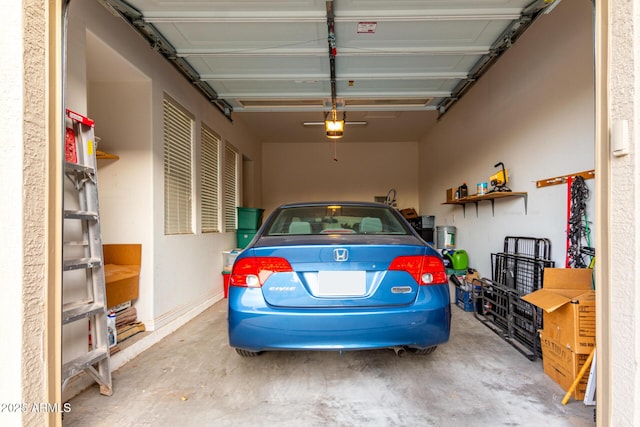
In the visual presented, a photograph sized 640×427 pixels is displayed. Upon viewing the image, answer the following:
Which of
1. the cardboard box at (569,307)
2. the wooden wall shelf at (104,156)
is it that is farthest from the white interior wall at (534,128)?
the wooden wall shelf at (104,156)

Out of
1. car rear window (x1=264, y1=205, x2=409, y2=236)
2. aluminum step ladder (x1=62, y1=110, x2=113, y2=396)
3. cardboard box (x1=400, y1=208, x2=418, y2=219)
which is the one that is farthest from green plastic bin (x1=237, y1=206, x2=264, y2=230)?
cardboard box (x1=400, y1=208, x2=418, y2=219)

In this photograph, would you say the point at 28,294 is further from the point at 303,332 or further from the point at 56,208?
the point at 303,332

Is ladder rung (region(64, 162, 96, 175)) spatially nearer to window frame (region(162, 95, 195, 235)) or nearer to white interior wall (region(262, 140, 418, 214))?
window frame (region(162, 95, 195, 235))

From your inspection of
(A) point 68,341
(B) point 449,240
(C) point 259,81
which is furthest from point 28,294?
(B) point 449,240

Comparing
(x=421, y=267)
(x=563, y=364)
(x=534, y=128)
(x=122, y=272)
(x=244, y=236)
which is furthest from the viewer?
(x=244, y=236)

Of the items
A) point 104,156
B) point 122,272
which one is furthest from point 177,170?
point 122,272

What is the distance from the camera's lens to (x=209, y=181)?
452 cm

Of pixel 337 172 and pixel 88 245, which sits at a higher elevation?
pixel 337 172

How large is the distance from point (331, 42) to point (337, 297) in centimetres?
224

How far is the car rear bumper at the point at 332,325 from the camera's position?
5.65 ft

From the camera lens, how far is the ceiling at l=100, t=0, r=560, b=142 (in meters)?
2.29

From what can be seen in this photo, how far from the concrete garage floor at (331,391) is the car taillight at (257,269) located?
764 millimetres

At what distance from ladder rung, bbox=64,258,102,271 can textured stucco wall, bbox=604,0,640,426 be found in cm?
268

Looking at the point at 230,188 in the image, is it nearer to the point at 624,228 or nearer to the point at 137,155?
the point at 137,155
